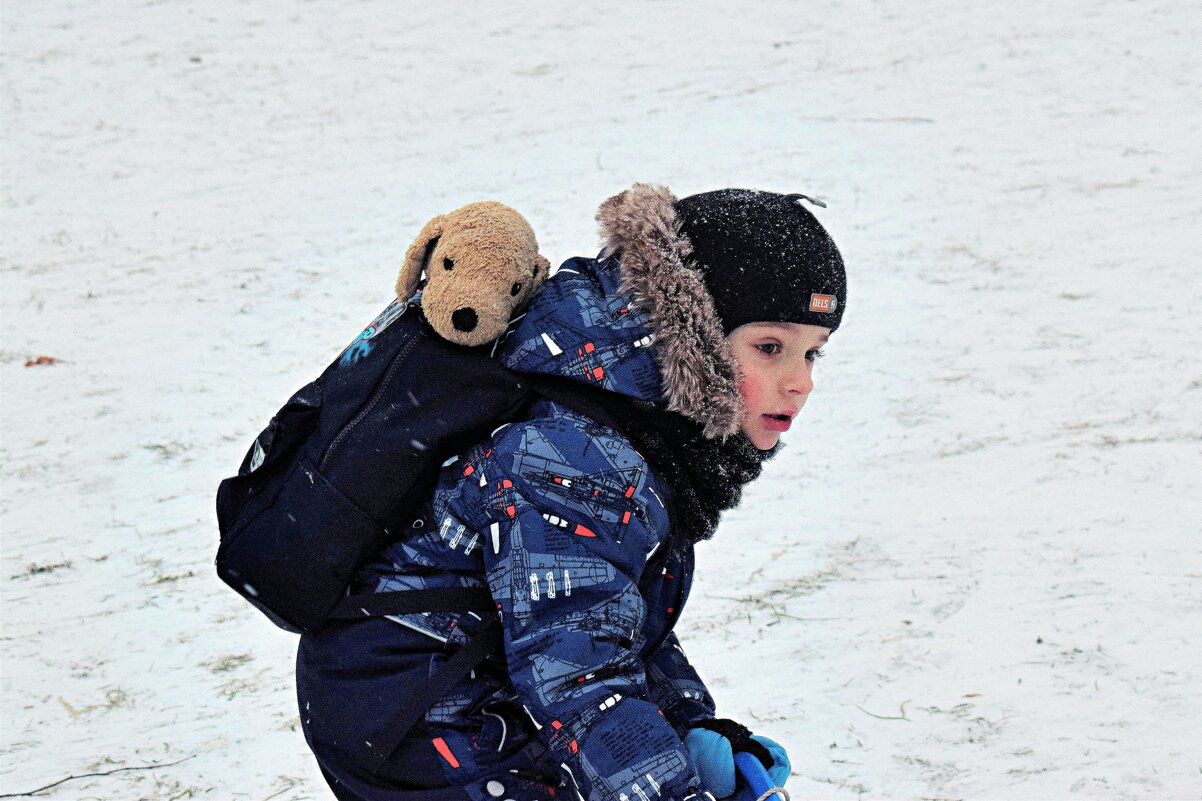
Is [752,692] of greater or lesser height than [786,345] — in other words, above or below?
below

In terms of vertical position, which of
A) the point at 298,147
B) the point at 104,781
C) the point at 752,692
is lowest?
the point at 752,692

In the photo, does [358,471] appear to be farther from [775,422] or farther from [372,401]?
[775,422]

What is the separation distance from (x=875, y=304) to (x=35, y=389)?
3315mm

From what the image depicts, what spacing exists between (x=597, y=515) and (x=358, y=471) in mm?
385

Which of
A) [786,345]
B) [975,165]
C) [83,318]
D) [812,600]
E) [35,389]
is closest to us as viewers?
[786,345]

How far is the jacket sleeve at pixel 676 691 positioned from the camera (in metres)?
2.21

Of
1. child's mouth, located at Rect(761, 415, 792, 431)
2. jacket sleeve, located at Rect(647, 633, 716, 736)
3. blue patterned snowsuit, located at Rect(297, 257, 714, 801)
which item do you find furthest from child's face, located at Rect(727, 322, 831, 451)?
jacket sleeve, located at Rect(647, 633, 716, 736)

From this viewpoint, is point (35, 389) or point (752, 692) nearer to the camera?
point (752, 692)

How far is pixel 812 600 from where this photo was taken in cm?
345

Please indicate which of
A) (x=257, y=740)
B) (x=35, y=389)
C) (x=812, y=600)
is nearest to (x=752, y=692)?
(x=812, y=600)

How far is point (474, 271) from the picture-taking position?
187cm

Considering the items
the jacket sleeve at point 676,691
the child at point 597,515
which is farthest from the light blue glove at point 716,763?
the jacket sleeve at point 676,691

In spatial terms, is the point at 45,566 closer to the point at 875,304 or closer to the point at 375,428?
the point at 375,428

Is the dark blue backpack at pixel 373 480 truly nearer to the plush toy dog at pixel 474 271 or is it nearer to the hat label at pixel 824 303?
the plush toy dog at pixel 474 271
